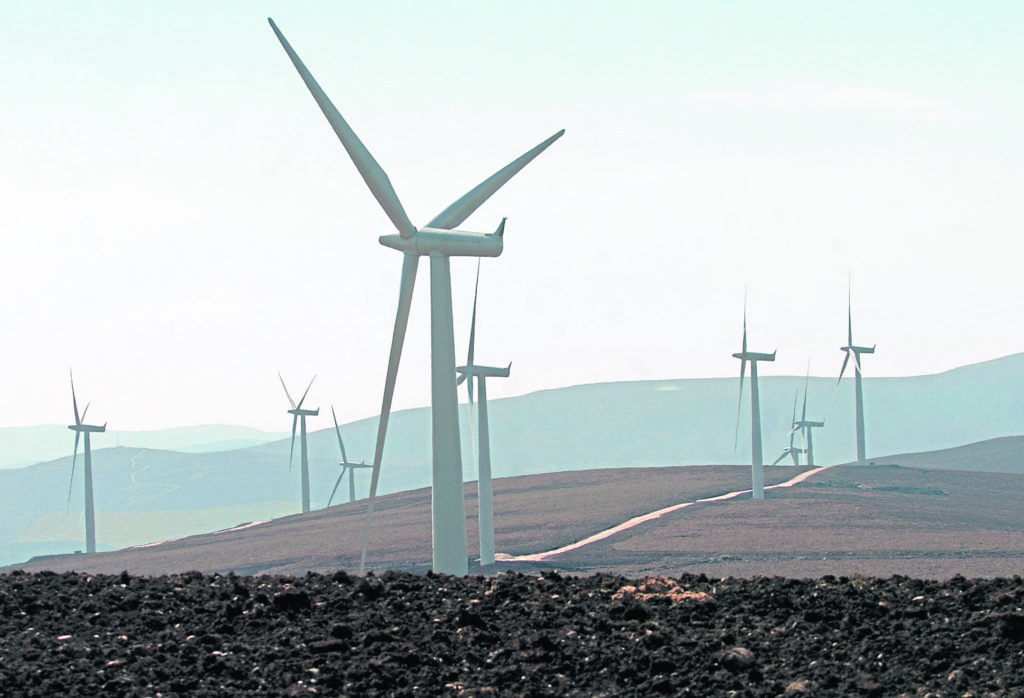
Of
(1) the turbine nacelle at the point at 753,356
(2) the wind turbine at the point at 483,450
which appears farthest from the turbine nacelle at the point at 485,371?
(1) the turbine nacelle at the point at 753,356

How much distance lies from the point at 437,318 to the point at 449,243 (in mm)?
2364

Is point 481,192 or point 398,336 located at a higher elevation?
point 481,192

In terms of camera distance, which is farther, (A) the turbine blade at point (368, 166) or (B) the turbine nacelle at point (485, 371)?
(B) the turbine nacelle at point (485, 371)

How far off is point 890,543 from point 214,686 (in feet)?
275

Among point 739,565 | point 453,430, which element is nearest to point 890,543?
point 739,565

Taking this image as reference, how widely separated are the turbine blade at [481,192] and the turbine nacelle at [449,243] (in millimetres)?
1699

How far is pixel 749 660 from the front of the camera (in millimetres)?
15531

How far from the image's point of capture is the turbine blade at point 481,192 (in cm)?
4006

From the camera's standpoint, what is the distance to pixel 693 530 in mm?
101875

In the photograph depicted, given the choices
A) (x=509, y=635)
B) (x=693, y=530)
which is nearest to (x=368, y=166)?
(x=509, y=635)

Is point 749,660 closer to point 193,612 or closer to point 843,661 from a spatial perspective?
point 843,661

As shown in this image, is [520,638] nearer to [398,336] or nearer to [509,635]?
[509,635]

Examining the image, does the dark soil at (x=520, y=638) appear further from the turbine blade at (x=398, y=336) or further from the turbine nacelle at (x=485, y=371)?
the turbine nacelle at (x=485, y=371)

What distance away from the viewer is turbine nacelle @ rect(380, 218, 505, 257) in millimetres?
37656
